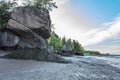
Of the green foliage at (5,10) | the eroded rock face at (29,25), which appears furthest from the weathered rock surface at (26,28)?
the green foliage at (5,10)

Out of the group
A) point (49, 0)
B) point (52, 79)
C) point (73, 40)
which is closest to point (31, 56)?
point (52, 79)

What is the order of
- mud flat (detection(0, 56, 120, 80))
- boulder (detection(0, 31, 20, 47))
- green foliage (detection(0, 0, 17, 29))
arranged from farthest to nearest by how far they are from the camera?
green foliage (detection(0, 0, 17, 29)) < boulder (detection(0, 31, 20, 47)) < mud flat (detection(0, 56, 120, 80))

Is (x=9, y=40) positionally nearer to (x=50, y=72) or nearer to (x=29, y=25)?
(x=29, y=25)

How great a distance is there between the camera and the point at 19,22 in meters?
36.5

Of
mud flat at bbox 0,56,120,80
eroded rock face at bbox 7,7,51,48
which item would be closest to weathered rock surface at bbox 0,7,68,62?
eroded rock face at bbox 7,7,51,48

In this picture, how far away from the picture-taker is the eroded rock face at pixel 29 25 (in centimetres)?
3631

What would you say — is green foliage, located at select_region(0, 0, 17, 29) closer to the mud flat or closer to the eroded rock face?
the eroded rock face

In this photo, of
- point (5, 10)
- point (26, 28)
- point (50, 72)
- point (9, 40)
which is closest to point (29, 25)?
point (26, 28)

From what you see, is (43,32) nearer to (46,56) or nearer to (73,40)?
(46,56)

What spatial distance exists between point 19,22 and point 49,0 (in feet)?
38.6

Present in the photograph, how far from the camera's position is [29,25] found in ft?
120

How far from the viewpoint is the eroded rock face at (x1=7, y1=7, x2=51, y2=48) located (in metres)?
36.3

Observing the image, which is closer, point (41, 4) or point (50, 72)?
point (50, 72)

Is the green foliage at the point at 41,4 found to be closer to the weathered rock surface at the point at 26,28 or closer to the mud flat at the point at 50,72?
the weathered rock surface at the point at 26,28
